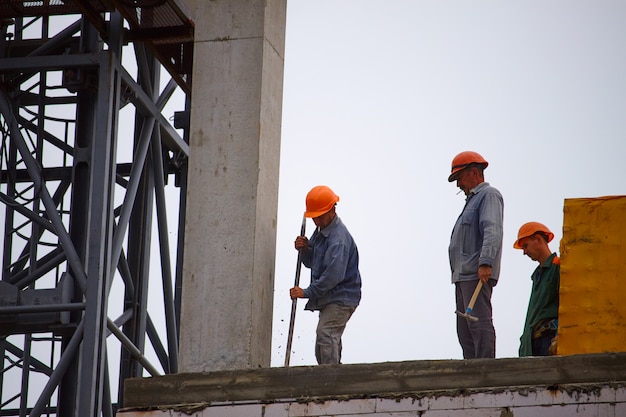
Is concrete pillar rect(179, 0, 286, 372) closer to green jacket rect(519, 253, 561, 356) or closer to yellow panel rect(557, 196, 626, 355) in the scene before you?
green jacket rect(519, 253, 561, 356)

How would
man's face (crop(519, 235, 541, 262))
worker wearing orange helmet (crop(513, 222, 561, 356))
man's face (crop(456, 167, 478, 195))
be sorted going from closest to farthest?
worker wearing orange helmet (crop(513, 222, 561, 356))
man's face (crop(519, 235, 541, 262))
man's face (crop(456, 167, 478, 195))

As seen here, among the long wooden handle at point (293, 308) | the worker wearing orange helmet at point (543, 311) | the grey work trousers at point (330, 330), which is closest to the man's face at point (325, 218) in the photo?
the long wooden handle at point (293, 308)

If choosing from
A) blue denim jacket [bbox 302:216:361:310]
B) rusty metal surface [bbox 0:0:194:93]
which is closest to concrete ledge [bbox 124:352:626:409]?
blue denim jacket [bbox 302:216:361:310]

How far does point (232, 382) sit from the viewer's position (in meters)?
9.70

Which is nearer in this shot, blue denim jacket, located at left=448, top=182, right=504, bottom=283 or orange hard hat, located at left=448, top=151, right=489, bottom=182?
blue denim jacket, located at left=448, top=182, right=504, bottom=283

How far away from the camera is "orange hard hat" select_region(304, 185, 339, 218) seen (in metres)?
12.1

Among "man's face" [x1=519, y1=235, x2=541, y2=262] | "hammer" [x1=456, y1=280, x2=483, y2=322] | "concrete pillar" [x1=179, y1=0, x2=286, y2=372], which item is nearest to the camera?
"concrete pillar" [x1=179, y1=0, x2=286, y2=372]

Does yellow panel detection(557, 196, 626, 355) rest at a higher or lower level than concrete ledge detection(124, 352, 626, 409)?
higher

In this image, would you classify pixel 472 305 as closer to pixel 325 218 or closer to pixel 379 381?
pixel 325 218

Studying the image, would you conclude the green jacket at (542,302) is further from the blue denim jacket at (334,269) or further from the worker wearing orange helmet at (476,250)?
the blue denim jacket at (334,269)

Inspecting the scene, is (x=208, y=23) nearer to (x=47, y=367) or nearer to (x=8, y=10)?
(x=8, y=10)

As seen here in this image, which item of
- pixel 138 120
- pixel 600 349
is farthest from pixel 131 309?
pixel 600 349

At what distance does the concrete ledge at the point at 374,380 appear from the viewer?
894 cm

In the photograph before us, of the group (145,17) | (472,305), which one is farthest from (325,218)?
(145,17)
